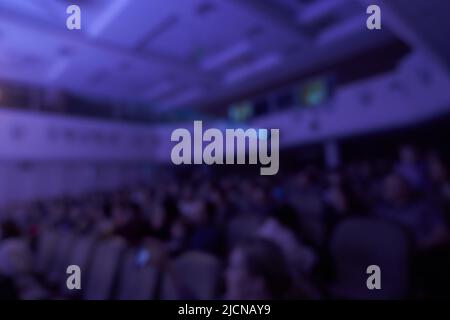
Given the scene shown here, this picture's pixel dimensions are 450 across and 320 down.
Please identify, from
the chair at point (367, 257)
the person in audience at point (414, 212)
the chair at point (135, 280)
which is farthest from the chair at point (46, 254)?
the person in audience at point (414, 212)

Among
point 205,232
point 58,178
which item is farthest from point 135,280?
point 58,178

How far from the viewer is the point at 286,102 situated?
6656mm

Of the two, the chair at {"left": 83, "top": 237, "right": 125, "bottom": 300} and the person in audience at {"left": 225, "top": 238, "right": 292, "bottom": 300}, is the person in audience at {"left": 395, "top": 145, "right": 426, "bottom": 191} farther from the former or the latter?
the chair at {"left": 83, "top": 237, "right": 125, "bottom": 300}

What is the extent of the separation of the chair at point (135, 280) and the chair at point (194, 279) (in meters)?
0.08

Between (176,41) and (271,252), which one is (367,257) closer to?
(271,252)

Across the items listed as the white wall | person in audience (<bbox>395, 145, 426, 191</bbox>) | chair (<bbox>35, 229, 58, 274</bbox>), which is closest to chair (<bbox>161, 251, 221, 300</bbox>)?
chair (<bbox>35, 229, 58, 274</bbox>)

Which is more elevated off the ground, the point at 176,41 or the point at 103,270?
the point at 176,41

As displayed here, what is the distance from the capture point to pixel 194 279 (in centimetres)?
152

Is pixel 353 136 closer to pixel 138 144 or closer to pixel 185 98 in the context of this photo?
pixel 185 98

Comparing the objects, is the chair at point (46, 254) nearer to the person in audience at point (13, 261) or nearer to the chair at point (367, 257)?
the person in audience at point (13, 261)

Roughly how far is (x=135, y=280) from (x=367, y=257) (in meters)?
1.40

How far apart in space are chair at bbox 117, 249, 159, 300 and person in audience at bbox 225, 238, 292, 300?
0.54m

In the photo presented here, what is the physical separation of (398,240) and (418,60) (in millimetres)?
3884

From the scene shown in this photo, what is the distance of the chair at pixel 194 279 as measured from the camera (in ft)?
4.71
